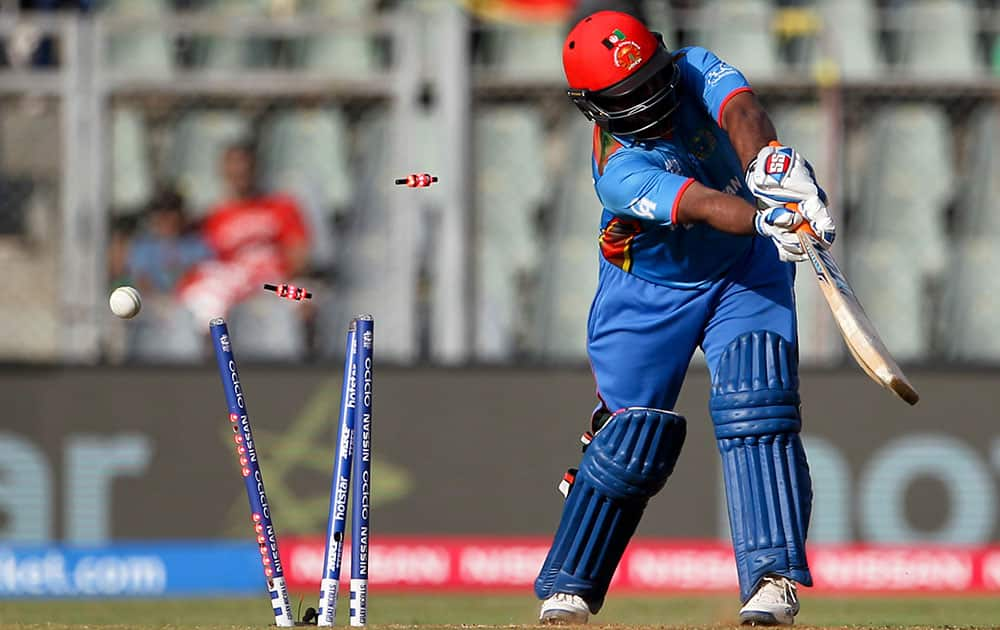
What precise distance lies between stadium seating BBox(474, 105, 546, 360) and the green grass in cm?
241

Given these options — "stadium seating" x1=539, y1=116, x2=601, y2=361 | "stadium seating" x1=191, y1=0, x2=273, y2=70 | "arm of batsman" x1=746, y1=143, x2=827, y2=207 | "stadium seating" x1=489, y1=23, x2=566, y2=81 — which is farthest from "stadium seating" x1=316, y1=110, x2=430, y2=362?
"arm of batsman" x1=746, y1=143, x2=827, y2=207

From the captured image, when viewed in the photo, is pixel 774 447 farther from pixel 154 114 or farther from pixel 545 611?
pixel 154 114

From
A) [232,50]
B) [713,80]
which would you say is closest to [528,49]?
[232,50]

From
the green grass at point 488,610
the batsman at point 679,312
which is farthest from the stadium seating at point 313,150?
the batsman at point 679,312

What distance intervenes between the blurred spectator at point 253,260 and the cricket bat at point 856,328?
676 centimetres

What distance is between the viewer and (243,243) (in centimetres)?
1202

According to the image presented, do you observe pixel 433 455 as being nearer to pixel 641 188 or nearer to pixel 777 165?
pixel 641 188

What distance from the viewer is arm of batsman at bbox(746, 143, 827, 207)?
5.43 metres

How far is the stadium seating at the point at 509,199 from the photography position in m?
12.6

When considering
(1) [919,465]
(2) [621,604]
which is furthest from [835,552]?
(2) [621,604]

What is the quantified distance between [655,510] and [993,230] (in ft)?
11.3

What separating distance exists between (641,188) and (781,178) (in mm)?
439

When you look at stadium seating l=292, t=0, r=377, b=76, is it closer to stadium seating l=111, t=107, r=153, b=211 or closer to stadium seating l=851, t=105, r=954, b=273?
stadium seating l=111, t=107, r=153, b=211

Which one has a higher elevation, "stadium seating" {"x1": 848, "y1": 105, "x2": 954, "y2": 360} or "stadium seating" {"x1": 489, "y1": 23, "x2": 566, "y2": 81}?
"stadium seating" {"x1": 489, "y1": 23, "x2": 566, "y2": 81}
